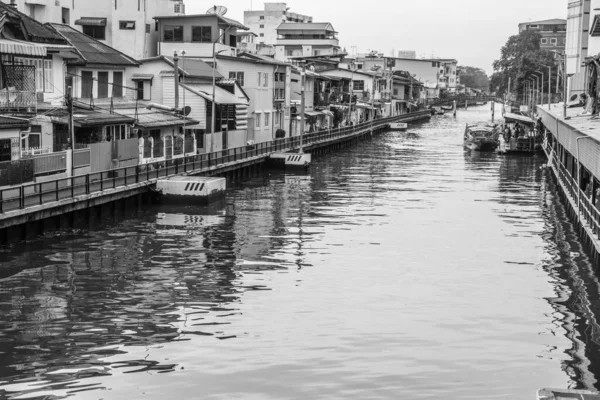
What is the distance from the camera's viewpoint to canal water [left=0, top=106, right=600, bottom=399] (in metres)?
24.0

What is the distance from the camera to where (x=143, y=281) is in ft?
115

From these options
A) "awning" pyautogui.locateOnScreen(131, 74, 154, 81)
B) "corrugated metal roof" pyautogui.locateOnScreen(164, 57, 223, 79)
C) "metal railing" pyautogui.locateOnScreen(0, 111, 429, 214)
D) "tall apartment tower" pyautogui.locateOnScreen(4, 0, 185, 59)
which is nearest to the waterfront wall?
"metal railing" pyautogui.locateOnScreen(0, 111, 429, 214)

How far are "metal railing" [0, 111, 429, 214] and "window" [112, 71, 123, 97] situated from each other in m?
9.20

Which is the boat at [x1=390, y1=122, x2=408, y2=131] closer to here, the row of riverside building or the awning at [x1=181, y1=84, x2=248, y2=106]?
the row of riverside building

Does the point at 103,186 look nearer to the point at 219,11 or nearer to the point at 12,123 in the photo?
the point at 12,123

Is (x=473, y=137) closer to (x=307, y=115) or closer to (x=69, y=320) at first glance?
(x=307, y=115)

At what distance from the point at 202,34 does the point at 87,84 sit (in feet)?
106

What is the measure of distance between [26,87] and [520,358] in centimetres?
3710

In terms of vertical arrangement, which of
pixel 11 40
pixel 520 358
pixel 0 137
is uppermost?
pixel 11 40

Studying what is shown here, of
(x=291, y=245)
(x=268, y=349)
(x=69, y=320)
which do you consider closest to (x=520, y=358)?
(x=268, y=349)

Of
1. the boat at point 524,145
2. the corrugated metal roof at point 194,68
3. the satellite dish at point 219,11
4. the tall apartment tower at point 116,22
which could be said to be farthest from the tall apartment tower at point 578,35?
the corrugated metal roof at point 194,68

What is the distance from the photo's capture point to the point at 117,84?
74.8 m

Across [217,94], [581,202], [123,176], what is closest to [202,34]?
[217,94]

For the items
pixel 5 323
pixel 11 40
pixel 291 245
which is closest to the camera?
pixel 5 323
